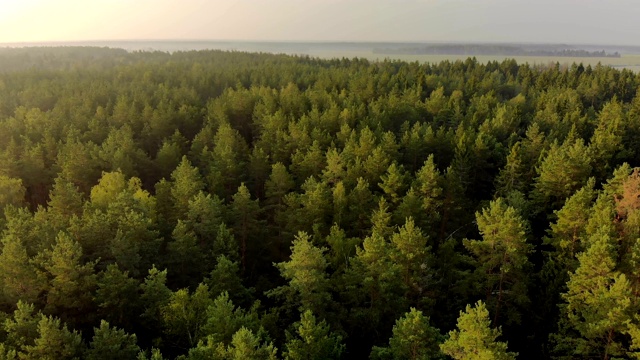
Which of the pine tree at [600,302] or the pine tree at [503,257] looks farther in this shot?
the pine tree at [503,257]

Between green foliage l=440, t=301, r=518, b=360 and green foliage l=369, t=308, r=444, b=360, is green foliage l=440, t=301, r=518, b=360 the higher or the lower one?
the higher one

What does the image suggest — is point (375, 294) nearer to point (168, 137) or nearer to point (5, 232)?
point (5, 232)

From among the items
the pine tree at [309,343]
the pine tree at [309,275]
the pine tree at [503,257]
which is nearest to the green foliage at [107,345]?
the pine tree at [309,343]

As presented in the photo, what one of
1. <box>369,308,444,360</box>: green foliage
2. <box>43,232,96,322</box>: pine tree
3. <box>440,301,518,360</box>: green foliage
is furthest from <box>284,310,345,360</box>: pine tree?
<box>43,232,96,322</box>: pine tree

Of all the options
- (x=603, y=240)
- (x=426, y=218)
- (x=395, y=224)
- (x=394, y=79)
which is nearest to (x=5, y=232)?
(x=395, y=224)

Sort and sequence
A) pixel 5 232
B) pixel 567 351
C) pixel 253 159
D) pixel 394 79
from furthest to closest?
pixel 394 79, pixel 253 159, pixel 5 232, pixel 567 351

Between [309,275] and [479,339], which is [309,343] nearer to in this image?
[309,275]

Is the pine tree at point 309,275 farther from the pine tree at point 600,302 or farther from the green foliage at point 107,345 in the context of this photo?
the pine tree at point 600,302

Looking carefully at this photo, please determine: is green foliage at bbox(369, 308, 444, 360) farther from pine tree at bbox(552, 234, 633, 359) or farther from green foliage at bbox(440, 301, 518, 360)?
pine tree at bbox(552, 234, 633, 359)
